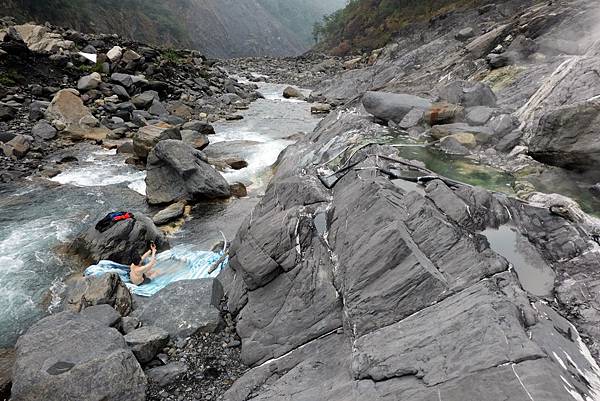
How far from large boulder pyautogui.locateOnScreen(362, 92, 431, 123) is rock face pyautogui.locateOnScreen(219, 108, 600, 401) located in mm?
5471

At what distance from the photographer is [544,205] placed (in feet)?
27.8

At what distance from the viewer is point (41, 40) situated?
33094 millimetres

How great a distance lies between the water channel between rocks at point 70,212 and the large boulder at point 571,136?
32.9 ft

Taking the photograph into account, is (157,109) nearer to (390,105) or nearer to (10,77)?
(10,77)

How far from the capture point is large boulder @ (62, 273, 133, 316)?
33.1 ft

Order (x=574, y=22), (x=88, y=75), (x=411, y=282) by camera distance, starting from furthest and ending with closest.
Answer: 1. (x=88, y=75)
2. (x=574, y=22)
3. (x=411, y=282)

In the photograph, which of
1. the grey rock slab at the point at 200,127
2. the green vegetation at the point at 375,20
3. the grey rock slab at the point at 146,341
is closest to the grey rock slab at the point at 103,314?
the grey rock slab at the point at 146,341

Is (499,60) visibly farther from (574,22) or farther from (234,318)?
(234,318)

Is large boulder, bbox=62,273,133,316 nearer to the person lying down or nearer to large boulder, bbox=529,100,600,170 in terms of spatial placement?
the person lying down

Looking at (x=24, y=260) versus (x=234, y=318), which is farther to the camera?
(x=24, y=260)

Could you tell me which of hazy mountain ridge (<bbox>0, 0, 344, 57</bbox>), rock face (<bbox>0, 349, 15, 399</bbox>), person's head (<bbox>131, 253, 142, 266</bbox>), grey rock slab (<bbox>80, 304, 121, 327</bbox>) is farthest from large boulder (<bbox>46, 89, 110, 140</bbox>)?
hazy mountain ridge (<bbox>0, 0, 344, 57</bbox>)

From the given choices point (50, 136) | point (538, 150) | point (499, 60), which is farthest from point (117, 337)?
point (499, 60)

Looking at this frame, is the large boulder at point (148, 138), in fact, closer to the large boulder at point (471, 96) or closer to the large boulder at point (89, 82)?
the large boulder at point (89, 82)

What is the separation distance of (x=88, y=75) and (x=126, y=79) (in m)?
2.69
